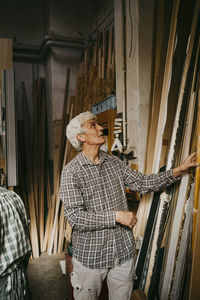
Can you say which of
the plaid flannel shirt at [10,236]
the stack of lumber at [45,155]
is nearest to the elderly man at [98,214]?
the plaid flannel shirt at [10,236]

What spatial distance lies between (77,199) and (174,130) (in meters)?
0.77

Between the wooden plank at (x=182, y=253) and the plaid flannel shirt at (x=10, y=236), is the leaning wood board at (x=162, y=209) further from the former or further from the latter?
the plaid flannel shirt at (x=10, y=236)

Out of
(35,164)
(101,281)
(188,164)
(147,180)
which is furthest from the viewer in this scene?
(35,164)

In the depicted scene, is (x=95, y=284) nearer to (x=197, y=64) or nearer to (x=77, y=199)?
(x=77, y=199)

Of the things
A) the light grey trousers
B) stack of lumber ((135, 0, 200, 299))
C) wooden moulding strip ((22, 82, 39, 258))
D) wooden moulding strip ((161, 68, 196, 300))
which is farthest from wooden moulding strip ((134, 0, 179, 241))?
wooden moulding strip ((22, 82, 39, 258))

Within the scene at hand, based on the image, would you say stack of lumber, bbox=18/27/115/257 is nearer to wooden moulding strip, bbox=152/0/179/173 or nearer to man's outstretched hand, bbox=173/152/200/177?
wooden moulding strip, bbox=152/0/179/173

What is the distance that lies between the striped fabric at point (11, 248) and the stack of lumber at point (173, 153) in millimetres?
869

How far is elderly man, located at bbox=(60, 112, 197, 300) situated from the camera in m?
1.61

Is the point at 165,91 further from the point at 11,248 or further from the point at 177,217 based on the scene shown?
the point at 11,248

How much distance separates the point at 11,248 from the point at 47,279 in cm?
214

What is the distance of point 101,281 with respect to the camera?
67.5 inches

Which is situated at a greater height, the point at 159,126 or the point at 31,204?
the point at 159,126

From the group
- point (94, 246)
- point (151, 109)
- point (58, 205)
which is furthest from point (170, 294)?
point (58, 205)

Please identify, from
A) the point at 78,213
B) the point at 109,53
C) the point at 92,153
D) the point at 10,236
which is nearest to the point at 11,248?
the point at 10,236
